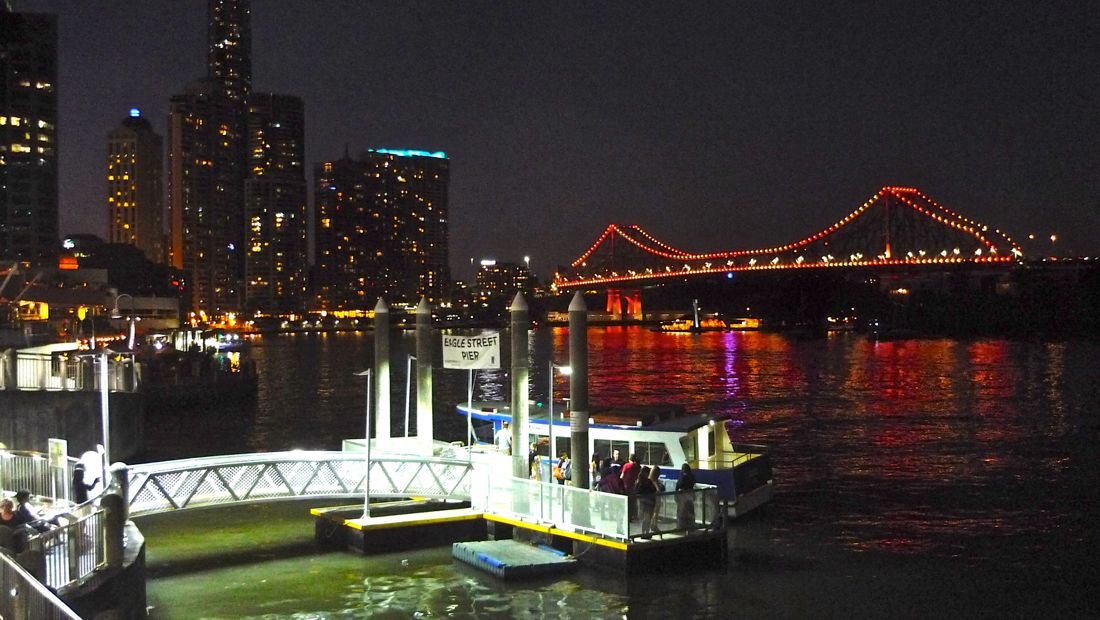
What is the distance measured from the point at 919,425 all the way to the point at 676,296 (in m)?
143

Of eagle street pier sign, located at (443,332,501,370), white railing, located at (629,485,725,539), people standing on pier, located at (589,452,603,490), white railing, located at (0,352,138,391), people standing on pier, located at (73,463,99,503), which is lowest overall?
white railing, located at (629,485,725,539)

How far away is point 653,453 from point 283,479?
7.57 meters

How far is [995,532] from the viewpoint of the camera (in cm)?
2297

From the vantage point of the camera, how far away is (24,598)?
26.1 feet

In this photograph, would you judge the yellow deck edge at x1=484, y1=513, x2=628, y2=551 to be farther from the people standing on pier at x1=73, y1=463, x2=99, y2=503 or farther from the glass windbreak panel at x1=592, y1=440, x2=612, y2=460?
the people standing on pier at x1=73, y1=463, x2=99, y2=503

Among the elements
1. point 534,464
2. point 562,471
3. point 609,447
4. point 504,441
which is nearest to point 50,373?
point 504,441

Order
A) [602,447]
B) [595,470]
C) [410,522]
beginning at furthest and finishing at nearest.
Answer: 1. [602,447]
2. [595,470]
3. [410,522]

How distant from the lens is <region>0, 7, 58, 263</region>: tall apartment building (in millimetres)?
147625

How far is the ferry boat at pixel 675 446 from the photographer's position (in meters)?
22.1

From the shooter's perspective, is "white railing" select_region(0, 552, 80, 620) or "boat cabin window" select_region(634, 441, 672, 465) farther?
"boat cabin window" select_region(634, 441, 672, 465)

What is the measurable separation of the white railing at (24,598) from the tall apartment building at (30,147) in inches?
5950

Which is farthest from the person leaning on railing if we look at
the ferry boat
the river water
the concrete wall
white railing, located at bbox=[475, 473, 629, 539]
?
the concrete wall

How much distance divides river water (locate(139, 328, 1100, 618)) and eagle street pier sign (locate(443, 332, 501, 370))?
3.91m

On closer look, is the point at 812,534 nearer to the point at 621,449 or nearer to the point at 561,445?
the point at 621,449
